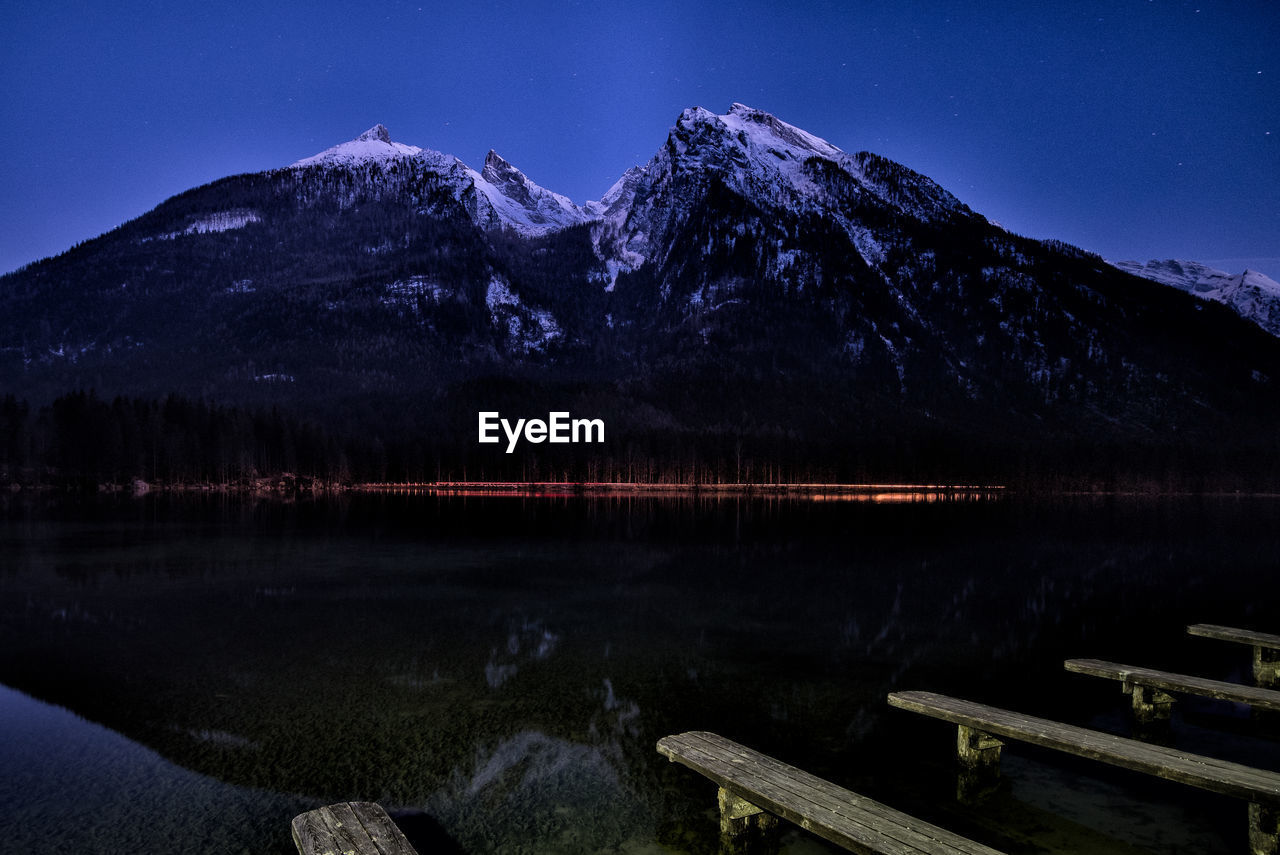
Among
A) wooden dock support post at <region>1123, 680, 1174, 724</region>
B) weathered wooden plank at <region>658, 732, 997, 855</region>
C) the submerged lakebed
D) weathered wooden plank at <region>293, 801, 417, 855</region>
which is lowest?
the submerged lakebed

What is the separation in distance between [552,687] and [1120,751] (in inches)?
446

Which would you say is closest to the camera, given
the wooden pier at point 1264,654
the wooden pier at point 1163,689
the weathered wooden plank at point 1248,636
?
the wooden pier at point 1163,689

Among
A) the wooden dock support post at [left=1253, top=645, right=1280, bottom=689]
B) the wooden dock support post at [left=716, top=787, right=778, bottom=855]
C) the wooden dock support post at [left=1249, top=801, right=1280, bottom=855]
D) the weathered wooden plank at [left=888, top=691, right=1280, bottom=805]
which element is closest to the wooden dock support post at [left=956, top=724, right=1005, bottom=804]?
the weathered wooden plank at [left=888, top=691, right=1280, bottom=805]

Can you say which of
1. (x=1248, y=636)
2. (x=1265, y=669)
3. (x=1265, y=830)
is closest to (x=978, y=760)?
(x=1265, y=830)

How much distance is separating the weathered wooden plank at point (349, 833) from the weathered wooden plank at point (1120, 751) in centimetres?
851

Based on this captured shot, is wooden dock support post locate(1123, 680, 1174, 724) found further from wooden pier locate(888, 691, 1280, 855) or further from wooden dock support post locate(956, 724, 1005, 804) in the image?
wooden dock support post locate(956, 724, 1005, 804)

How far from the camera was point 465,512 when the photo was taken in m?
90.8

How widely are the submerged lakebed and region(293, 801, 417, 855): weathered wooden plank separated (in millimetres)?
1839

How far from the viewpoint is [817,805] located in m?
8.30

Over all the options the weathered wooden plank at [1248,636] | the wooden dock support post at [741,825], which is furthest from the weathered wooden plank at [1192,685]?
the wooden dock support post at [741,825]

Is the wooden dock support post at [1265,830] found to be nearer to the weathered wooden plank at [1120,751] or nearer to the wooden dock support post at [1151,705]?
the weathered wooden plank at [1120,751]

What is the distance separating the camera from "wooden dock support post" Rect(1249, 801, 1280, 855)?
9312 millimetres

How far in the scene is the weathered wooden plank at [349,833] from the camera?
7.57 m

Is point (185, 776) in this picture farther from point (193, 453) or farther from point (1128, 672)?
point (193, 453)
